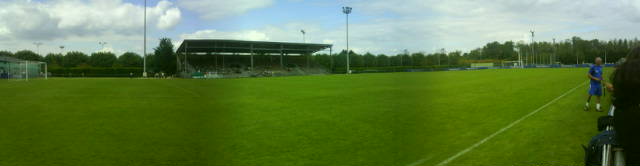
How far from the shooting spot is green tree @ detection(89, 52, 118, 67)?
5769 cm

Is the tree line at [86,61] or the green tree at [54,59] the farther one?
the green tree at [54,59]

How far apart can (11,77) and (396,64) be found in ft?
126

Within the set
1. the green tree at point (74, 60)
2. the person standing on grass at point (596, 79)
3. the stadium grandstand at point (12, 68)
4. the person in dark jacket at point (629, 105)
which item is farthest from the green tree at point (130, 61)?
the person in dark jacket at point (629, 105)

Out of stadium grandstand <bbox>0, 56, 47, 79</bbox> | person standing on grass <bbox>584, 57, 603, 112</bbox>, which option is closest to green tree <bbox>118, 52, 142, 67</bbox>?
stadium grandstand <bbox>0, 56, 47, 79</bbox>

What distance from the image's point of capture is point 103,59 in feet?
192

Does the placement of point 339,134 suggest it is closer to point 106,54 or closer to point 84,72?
point 84,72

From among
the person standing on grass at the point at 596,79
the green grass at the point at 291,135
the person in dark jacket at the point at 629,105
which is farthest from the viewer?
the person standing on grass at the point at 596,79

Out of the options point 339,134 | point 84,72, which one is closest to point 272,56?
point 84,72

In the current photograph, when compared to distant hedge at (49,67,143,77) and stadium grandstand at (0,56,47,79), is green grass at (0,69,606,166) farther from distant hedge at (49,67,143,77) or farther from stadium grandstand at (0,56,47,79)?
distant hedge at (49,67,143,77)

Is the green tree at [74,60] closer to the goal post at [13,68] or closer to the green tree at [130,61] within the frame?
the green tree at [130,61]

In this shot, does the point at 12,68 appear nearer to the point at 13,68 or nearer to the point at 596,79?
the point at 13,68

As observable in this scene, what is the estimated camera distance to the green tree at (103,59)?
2271 inches

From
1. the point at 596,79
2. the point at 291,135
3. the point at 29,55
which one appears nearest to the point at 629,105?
the point at 291,135

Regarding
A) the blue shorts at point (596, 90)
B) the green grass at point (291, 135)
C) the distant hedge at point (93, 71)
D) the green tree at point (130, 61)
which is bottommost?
the green grass at point (291, 135)
